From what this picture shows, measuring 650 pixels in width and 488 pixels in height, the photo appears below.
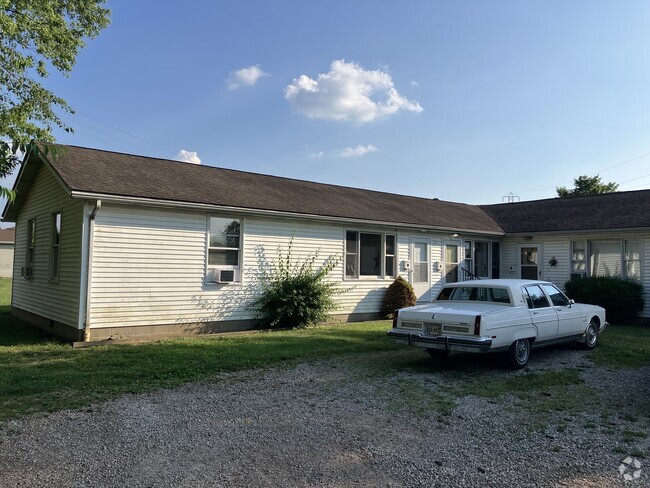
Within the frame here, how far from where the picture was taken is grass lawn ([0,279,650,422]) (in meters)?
6.71

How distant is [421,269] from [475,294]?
8.05 m

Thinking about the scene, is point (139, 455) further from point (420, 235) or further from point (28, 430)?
point (420, 235)

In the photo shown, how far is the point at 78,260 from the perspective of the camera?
10953 millimetres

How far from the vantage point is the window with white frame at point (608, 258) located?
1658 cm

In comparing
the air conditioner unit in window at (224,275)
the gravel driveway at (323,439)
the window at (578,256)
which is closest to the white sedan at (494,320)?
the gravel driveway at (323,439)

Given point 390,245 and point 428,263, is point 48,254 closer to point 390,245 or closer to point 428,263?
point 390,245

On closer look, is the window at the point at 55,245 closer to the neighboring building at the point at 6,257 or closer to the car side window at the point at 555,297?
the car side window at the point at 555,297

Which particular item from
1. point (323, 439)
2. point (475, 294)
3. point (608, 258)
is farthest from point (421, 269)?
point (323, 439)

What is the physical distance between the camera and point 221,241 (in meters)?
12.7

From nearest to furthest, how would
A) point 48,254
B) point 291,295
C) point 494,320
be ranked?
1. point 494,320
2. point 48,254
3. point 291,295

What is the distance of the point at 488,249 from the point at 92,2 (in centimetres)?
1691

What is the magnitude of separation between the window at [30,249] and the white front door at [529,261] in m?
16.8

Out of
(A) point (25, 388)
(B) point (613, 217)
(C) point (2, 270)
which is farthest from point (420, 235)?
(C) point (2, 270)

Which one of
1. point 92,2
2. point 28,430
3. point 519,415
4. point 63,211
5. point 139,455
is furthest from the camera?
point 92,2
